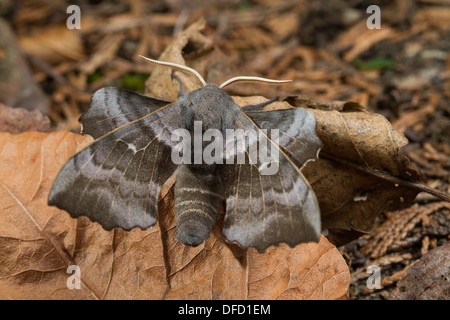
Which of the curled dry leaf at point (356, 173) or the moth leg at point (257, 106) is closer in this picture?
the curled dry leaf at point (356, 173)

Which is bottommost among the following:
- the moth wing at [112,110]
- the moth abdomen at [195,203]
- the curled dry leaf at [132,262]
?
the curled dry leaf at [132,262]

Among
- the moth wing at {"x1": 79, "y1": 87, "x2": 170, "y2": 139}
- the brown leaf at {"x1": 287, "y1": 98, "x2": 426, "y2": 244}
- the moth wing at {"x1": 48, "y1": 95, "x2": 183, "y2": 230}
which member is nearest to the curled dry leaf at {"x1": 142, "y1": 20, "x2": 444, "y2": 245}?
the brown leaf at {"x1": 287, "y1": 98, "x2": 426, "y2": 244}

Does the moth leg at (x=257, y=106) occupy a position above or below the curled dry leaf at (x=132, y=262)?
above

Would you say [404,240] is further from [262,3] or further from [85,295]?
[262,3]

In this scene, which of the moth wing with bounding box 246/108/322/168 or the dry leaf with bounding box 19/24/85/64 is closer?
the moth wing with bounding box 246/108/322/168

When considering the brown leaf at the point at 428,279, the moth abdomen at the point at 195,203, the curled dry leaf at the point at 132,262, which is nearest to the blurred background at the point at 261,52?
the brown leaf at the point at 428,279

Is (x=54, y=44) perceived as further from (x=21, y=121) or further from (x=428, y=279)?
(x=428, y=279)

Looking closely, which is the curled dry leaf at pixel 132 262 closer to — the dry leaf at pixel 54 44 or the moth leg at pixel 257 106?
the moth leg at pixel 257 106

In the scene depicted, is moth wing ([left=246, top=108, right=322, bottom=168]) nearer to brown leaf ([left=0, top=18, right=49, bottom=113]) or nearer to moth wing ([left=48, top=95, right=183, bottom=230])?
moth wing ([left=48, top=95, right=183, bottom=230])
